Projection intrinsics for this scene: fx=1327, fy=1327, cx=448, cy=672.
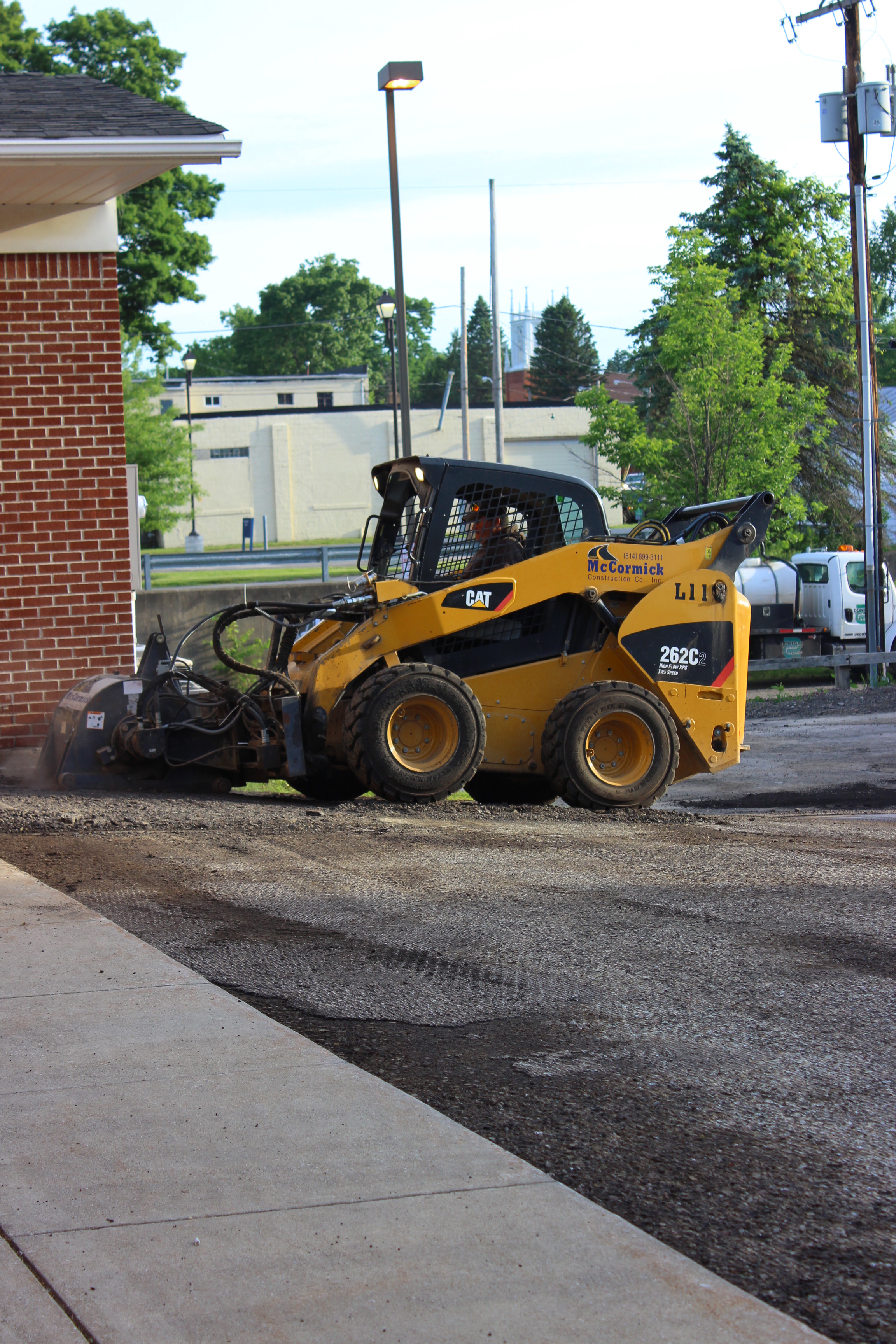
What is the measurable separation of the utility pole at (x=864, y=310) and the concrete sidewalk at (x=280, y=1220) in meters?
20.1

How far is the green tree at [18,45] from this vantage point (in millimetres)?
37531

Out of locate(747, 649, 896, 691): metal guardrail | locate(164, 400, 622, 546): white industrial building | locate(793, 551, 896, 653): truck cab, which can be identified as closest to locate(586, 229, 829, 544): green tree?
locate(793, 551, 896, 653): truck cab

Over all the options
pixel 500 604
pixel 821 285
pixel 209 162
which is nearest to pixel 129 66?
pixel 821 285

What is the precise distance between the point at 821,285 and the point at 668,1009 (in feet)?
122

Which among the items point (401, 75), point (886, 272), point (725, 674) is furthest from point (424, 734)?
point (886, 272)

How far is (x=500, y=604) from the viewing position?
30.8ft

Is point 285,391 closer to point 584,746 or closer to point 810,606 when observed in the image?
point 810,606

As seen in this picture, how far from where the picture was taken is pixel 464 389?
53.3 m

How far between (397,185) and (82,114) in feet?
24.1

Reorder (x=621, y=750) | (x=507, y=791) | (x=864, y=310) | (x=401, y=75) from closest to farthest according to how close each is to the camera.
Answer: (x=621, y=750), (x=507, y=791), (x=401, y=75), (x=864, y=310)

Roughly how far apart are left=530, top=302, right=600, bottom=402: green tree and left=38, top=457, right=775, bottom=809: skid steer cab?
105904mm

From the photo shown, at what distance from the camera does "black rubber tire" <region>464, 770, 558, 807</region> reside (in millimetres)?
10289

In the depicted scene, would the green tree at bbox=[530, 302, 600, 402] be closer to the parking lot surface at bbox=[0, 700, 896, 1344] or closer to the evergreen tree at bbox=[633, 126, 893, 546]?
the evergreen tree at bbox=[633, 126, 893, 546]

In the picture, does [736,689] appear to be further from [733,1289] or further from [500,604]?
[733,1289]
